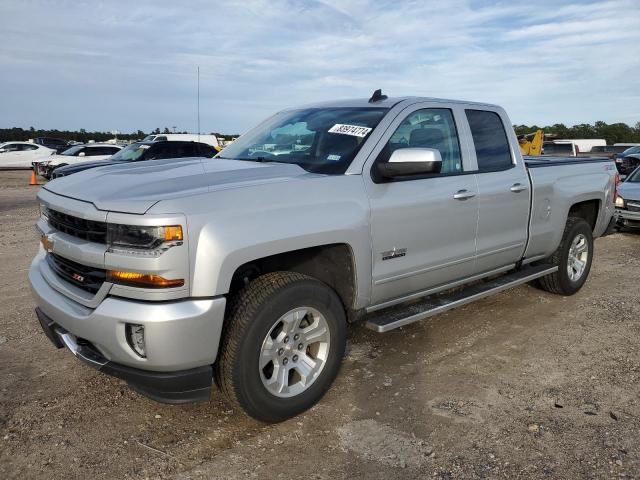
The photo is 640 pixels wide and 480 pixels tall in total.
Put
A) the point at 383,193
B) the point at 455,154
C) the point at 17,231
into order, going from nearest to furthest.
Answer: the point at 383,193 → the point at 455,154 → the point at 17,231

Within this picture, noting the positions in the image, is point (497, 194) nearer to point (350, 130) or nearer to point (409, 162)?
point (409, 162)

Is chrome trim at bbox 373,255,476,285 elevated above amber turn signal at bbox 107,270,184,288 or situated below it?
below

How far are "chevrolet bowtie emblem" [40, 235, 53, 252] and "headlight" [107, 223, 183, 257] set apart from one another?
0.72 metres

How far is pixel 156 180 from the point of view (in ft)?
10.2

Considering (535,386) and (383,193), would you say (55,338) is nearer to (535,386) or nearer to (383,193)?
(383,193)

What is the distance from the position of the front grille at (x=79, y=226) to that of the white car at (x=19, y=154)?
28194 millimetres

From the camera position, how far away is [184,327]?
2.67m

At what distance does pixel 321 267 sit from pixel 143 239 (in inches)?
48.6

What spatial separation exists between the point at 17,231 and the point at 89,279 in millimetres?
7914

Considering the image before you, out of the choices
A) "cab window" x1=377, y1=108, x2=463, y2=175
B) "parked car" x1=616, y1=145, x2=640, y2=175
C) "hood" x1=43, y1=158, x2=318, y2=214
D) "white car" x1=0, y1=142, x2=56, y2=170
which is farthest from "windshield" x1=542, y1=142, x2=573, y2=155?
"white car" x1=0, y1=142, x2=56, y2=170

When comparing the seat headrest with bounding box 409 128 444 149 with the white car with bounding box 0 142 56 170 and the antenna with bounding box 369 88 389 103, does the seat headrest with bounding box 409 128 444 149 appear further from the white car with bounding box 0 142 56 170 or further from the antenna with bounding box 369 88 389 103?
the white car with bounding box 0 142 56 170

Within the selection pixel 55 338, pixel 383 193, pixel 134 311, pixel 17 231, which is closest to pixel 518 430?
pixel 383 193

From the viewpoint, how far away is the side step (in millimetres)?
3648

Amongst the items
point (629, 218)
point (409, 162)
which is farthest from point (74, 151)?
point (409, 162)
